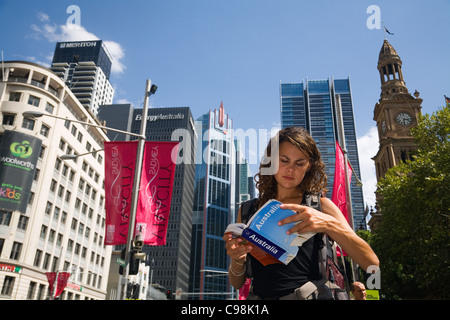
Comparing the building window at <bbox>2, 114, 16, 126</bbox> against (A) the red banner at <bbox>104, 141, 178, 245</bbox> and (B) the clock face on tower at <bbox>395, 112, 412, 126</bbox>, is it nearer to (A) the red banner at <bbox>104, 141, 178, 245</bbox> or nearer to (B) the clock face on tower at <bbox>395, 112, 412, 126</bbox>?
(A) the red banner at <bbox>104, 141, 178, 245</bbox>

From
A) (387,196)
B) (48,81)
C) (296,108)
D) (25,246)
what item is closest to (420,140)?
(387,196)

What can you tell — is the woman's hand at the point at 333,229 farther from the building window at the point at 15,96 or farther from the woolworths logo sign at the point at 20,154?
the building window at the point at 15,96

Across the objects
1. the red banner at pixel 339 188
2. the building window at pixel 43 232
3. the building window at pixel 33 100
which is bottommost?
the red banner at pixel 339 188

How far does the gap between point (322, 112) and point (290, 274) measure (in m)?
141

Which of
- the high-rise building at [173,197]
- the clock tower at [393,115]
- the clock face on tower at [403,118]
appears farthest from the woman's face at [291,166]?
the high-rise building at [173,197]

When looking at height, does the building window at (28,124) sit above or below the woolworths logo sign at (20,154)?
above

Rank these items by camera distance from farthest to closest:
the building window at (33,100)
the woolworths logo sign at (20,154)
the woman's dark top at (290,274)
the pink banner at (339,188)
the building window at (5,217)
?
the building window at (33,100) < the woolworths logo sign at (20,154) < the building window at (5,217) < the pink banner at (339,188) < the woman's dark top at (290,274)

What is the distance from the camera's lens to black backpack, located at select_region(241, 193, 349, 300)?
200 cm

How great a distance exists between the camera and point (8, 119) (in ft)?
140

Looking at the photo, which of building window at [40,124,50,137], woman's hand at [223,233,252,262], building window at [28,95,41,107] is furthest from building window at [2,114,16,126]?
woman's hand at [223,233,252,262]

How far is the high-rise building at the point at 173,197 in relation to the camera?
12669cm

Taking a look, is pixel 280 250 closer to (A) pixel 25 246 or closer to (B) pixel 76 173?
(A) pixel 25 246

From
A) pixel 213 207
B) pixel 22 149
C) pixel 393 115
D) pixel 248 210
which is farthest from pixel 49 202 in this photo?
pixel 213 207

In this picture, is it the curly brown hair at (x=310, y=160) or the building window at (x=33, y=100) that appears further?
the building window at (x=33, y=100)
